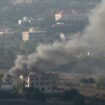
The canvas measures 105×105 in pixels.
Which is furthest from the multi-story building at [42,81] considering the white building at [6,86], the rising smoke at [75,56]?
the white building at [6,86]

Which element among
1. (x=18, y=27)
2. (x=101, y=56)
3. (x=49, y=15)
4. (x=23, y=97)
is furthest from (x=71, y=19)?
(x=23, y=97)

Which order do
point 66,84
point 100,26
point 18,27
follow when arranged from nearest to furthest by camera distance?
point 66,84 → point 100,26 → point 18,27

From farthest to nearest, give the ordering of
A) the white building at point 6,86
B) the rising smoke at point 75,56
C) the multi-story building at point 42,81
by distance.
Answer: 1. the rising smoke at point 75,56
2. the multi-story building at point 42,81
3. the white building at point 6,86

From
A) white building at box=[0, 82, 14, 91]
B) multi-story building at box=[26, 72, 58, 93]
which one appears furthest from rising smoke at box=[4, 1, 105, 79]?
white building at box=[0, 82, 14, 91]

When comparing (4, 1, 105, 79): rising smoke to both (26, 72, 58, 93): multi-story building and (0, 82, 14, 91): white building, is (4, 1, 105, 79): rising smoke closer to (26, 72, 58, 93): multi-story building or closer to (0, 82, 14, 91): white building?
(26, 72, 58, 93): multi-story building

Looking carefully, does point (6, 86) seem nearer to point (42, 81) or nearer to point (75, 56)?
point (42, 81)

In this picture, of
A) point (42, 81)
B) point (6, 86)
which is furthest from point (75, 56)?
point (6, 86)

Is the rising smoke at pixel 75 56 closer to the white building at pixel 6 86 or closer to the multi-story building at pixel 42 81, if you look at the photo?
the multi-story building at pixel 42 81

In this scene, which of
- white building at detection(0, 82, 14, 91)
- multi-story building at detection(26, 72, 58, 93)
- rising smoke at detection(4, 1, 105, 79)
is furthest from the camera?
rising smoke at detection(4, 1, 105, 79)

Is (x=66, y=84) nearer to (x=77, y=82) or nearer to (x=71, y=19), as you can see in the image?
(x=77, y=82)
